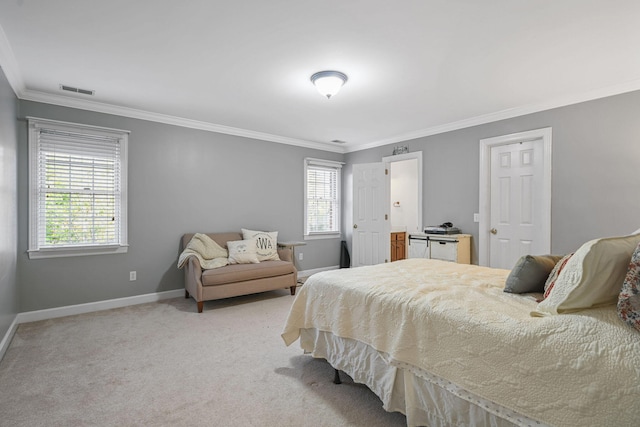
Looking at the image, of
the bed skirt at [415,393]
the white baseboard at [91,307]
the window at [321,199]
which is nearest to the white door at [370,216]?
the window at [321,199]

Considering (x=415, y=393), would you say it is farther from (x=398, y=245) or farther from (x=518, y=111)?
(x=398, y=245)

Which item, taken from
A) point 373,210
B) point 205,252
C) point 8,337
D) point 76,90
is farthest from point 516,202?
point 8,337

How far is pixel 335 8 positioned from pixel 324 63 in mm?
764

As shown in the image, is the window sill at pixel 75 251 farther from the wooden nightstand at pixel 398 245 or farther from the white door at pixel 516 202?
the white door at pixel 516 202

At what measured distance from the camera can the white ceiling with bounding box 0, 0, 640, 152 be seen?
6.84 feet

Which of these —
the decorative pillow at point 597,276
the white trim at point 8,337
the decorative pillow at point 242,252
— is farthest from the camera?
the decorative pillow at point 242,252

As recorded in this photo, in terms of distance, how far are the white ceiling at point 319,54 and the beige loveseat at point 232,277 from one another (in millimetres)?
1984

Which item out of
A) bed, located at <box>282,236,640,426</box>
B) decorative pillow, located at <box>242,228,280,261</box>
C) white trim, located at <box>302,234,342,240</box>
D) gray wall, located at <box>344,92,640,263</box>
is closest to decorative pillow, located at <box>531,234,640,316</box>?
bed, located at <box>282,236,640,426</box>

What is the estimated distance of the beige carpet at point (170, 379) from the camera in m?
1.88

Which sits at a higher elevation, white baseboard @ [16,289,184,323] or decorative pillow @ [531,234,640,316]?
decorative pillow @ [531,234,640,316]

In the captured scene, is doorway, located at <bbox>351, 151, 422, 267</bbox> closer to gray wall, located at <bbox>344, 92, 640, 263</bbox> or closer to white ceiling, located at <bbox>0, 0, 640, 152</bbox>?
gray wall, located at <bbox>344, 92, 640, 263</bbox>

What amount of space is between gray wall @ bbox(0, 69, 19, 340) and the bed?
110 inches

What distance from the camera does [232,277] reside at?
4.00 meters

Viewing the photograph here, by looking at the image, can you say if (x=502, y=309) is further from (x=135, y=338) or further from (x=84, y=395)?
(x=135, y=338)
